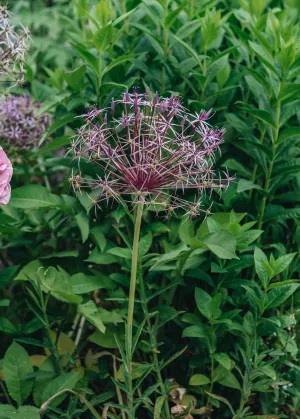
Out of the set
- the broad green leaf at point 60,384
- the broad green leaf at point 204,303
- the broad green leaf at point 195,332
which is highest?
the broad green leaf at point 204,303

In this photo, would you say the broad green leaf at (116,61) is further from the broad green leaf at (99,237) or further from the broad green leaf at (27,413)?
the broad green leaf at (27,413)

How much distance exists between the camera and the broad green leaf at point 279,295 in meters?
Result: 1.80

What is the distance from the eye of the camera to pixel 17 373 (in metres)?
1.95

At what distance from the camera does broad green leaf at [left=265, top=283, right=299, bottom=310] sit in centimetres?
180

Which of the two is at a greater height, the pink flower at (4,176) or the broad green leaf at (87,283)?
the pink flower at (4,176)

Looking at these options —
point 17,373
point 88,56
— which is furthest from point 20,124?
point 17,373

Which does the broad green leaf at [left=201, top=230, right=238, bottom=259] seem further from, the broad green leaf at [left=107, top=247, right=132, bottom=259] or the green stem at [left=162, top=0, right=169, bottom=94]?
the green stem at [left=162, top=0, right=169, bottom=94]

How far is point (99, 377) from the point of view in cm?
204

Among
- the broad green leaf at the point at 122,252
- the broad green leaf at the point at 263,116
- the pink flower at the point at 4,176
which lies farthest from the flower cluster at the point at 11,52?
the broad green leaf at the point at 263,116

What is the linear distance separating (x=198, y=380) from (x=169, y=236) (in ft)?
1.40

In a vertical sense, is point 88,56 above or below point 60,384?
above

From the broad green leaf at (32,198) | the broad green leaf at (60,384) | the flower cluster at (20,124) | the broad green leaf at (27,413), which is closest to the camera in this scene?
the broad green leaf at (27,413)

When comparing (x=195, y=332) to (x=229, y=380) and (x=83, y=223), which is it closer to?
(x=229, y=380)

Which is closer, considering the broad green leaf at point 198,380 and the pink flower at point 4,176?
the pink flower at point 4,176
